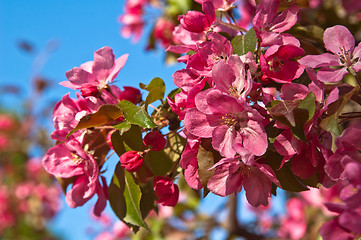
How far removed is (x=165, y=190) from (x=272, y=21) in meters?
0.46

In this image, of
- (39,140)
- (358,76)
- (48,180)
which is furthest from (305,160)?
(48,180)

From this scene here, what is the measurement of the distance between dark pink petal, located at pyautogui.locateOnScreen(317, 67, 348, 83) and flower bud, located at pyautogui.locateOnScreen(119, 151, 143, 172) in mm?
411

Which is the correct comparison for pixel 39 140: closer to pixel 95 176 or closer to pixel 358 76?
pixel 95 176

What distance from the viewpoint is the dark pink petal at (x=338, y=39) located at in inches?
32.0

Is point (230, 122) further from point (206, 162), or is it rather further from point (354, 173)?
point (354, 173)

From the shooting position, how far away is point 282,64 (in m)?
0.80

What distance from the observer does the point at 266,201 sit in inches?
31.2

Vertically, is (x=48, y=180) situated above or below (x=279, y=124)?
below

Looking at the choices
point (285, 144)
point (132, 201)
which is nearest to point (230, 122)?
point (285, 144)

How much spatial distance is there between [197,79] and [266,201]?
0.93 feet

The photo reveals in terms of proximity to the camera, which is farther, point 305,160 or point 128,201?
point 128,201

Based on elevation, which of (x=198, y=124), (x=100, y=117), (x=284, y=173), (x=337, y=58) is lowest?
(x=284, y=173)

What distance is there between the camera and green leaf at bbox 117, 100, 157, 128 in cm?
79

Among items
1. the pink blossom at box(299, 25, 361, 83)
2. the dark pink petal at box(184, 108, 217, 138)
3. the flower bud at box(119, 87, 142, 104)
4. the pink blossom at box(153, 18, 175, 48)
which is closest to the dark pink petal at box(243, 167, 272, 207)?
the dark pink petal at box(184, 108, 217, 138)
